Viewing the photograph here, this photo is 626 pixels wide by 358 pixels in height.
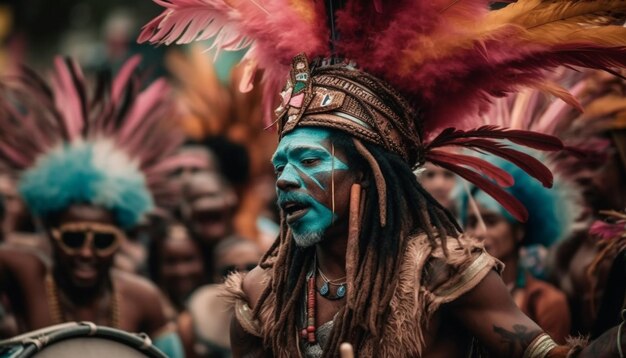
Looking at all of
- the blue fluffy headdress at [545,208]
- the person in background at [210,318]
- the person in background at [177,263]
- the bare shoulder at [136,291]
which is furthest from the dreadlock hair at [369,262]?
the person in background at [177,263]

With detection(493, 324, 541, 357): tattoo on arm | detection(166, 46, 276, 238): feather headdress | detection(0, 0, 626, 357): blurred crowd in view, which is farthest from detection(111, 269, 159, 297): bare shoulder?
detection(493, 324, 541, 357): tattoo on arm

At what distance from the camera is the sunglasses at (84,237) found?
7891mm

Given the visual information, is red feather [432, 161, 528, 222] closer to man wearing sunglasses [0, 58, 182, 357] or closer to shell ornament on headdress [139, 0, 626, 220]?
shell ornament on headdress [139, 0, 626, 220]

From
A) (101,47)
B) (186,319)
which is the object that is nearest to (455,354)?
(186,319)

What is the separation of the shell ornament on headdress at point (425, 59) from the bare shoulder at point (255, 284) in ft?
2.02

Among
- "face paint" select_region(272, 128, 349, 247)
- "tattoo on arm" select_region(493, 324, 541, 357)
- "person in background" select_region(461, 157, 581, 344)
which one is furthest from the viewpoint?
"person in background" select_region(461, 157, 581, 344)

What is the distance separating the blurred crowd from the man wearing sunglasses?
0.50 feet

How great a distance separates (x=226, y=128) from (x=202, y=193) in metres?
0.74

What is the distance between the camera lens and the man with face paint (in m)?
4.46

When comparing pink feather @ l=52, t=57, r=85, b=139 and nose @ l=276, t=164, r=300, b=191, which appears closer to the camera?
nose @ l=276, t=164, r=300, b=191

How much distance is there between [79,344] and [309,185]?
1.24 metres

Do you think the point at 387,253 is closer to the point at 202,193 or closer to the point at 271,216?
the point at 202,193

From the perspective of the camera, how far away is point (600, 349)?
13.5ft

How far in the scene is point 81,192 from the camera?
8078mm
